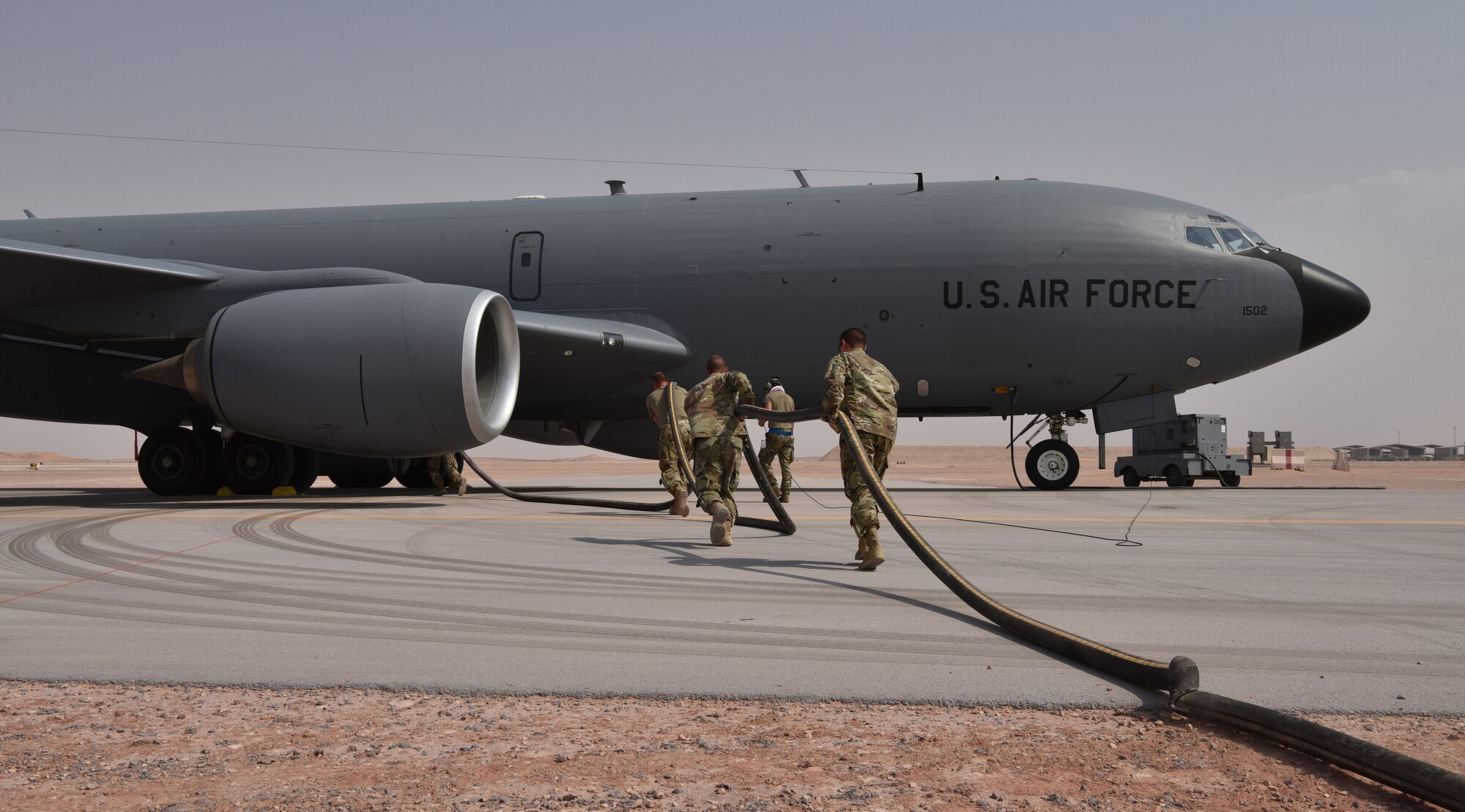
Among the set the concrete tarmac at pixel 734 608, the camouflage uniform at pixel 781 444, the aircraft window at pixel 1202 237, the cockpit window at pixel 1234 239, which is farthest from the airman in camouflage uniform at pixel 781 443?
the cockpit window at pixel 1234 239

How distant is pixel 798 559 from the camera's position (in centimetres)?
703

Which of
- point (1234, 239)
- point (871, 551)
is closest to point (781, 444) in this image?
point (871, 551)

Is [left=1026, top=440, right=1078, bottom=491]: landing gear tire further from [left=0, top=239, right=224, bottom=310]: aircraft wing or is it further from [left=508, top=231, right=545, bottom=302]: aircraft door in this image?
[left=0, top=239, right=224, bottom=310]: aircraft wing

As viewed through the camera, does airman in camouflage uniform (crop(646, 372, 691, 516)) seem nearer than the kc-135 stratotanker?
Yes

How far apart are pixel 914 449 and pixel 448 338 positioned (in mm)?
98117

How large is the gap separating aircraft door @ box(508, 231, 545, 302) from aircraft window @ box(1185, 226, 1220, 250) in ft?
28.3

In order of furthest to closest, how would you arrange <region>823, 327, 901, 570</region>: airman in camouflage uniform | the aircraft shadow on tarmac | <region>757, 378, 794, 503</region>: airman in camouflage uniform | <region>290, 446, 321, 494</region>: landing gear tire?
1. <region>290, 446, 321, 494</region>: landing gear tire
2. <region>757, 378, 794, 503</region>: airman in camouflage uniform
3. <region>823, 327, 901, 570</region>: airman in camouflage uniform
4. the aircraft shadow on tarmac

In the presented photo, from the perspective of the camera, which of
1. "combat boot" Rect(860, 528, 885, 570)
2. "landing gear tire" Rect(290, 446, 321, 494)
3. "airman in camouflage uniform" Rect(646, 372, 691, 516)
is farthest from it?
"landing gear tire" Rect(290, 446, 321, 494)

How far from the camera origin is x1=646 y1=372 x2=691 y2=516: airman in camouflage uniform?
10.9m

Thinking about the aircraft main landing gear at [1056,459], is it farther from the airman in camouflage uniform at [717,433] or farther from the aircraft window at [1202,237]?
the airman in camouflage uniform at [717,433]

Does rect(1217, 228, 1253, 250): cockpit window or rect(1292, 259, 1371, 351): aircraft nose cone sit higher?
rect(1217, 228, 1253, 250): cockpit window

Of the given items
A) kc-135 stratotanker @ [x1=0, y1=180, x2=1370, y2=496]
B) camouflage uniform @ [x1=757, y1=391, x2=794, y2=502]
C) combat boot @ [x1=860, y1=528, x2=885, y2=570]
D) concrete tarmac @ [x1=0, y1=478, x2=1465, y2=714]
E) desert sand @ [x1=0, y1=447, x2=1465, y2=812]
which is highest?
kc-135 stratotanker @ [x1=0, y1=180, x2=1370, y2=496]

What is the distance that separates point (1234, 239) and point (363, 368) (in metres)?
10.9

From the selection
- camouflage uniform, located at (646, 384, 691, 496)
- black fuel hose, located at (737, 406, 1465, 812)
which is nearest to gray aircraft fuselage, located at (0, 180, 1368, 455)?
camouflage uniform, located at (646, 384, 691, 496)
